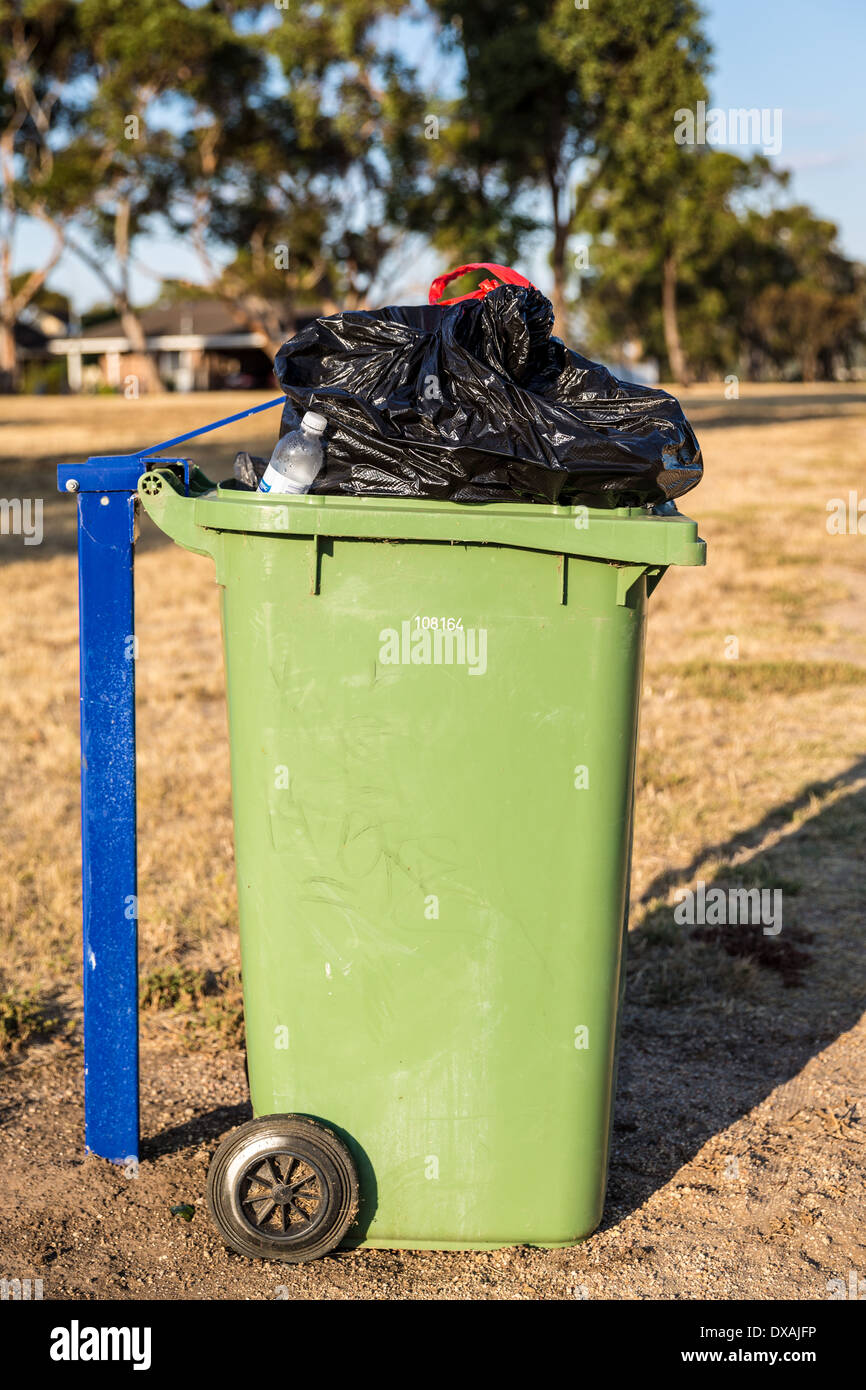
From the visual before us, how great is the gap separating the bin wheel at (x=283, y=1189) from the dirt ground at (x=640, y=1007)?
0.07 metres

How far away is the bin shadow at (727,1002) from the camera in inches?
121

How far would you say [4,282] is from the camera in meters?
42.3

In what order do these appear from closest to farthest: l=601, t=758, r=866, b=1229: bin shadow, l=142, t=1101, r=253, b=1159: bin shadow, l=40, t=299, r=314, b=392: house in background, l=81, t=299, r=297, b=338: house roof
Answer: l=142, t=1101, r=253, b=1159: bin shadow → l=601, t=758, r=866, b=1229: bin shadow → l=40, t=299, r=314, b=392: house in background → l=81, t=299, r=297, b=338: house roof

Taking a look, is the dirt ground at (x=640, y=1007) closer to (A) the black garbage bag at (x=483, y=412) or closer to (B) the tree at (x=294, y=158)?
(A) the black garbage bag at (x=483, y=412)

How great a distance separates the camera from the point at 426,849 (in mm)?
2369

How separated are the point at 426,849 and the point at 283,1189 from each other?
29.2 inches

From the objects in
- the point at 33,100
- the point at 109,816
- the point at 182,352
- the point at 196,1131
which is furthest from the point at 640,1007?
the point at 182,352

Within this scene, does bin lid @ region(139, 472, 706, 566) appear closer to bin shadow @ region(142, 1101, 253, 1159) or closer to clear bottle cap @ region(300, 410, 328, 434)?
clear bottle cap @ region(300, 410, 328, 434)

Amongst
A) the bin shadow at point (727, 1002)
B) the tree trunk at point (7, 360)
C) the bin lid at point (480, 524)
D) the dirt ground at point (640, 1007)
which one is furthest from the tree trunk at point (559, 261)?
the tree trunk at point (7, 360)

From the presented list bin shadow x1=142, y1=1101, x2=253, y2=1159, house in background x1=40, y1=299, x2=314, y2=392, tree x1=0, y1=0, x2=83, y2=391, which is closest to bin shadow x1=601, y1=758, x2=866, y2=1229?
bin shadow x1=142, y1=1101, x2=253, y2=1159

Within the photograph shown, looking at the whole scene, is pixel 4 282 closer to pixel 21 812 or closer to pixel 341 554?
pixel 21 812

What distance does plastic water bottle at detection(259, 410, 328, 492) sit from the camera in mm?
2328

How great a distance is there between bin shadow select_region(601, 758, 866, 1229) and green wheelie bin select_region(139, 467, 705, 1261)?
0.47 m

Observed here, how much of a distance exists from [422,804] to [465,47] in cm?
2311
